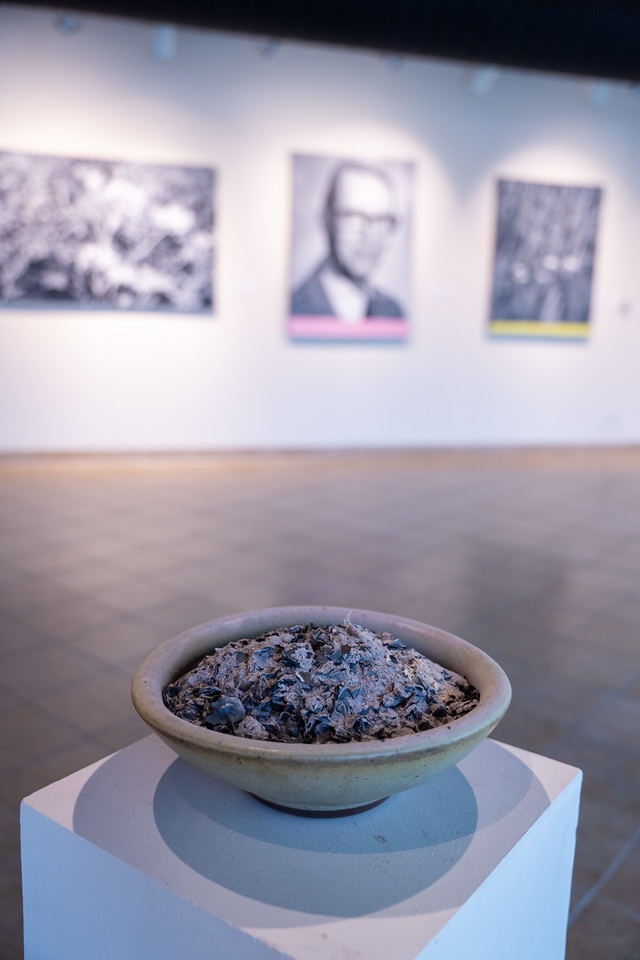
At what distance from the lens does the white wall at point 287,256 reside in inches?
269

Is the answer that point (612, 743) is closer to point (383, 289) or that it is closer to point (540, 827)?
point (540, 827)

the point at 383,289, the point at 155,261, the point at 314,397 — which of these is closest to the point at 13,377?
the point at 155,261

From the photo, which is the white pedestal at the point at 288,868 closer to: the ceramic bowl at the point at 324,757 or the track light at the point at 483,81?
the ceramic bowl at the point at 324,757

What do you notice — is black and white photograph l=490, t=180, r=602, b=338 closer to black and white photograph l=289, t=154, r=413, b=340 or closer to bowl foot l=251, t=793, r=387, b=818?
black and white photograph l=289, t=154, r=413, b=340

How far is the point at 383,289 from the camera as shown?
25.4ft

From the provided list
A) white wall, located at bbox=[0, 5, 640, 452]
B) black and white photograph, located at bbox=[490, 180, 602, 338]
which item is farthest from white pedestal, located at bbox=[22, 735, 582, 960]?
black and white photograph, located at bbox=[490, 180, 602, 338]

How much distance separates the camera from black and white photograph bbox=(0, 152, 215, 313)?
6.78 metres

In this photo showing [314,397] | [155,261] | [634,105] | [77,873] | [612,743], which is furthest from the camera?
[634,105]

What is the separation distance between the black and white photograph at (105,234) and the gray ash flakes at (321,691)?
6.03 meters

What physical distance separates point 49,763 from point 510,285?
6530 millimetres

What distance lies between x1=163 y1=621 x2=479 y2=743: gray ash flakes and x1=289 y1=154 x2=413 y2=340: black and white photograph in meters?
6.30

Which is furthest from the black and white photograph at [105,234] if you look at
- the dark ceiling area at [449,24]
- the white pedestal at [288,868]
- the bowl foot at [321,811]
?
the bowl foot at [321,811]

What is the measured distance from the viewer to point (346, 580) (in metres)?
4.62

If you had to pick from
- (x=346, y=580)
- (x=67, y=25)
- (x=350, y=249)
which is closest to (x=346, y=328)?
(x=350, y=249)
